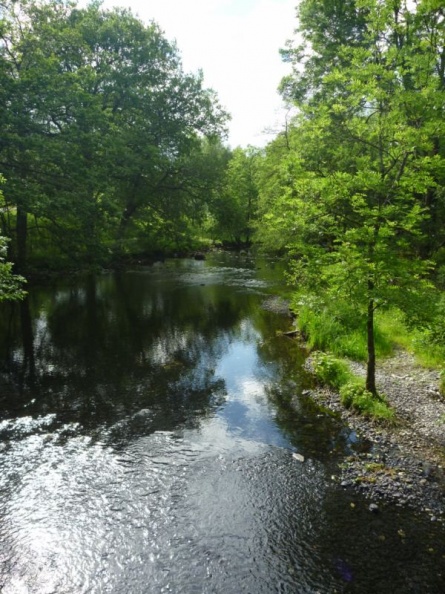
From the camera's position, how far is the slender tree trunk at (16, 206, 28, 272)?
1172 inches

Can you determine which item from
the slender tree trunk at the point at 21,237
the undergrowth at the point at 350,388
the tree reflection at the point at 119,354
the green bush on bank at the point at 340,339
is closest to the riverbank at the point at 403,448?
the undergrowth at the point at 350,388

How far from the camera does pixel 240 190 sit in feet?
207

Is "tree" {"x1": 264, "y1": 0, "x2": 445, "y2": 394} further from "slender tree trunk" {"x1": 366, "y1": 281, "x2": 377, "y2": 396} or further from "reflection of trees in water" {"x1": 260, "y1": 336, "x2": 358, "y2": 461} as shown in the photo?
"reflection of trees in water" {"x1": 260, "y1": 336, "x2": 358, "y2": 461}

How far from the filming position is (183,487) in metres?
8.00

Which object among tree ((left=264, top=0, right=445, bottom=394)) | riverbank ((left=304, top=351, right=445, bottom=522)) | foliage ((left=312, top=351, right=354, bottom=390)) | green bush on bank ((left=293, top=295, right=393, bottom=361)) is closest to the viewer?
riverbank ((left=304, top=351, right=445, bottom=522))

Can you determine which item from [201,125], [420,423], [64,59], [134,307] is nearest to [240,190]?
[201,125]

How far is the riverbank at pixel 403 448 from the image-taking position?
24.8 ft

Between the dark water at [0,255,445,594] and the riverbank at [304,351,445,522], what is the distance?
1.36ft

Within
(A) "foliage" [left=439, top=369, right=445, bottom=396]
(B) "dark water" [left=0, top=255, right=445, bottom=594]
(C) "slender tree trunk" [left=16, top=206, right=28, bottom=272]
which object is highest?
(C) "slender tree trunk" [left=16, top=206, right=28, bottom=272]

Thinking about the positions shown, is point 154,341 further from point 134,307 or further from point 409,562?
point 409,562

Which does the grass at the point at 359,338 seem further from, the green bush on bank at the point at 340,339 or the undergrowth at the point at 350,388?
the undergrowth at the point at 350,388

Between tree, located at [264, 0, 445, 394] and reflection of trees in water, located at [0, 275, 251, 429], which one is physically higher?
tree, located at [264, 0, 445, 394]

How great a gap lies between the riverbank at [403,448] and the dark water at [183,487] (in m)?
0.41

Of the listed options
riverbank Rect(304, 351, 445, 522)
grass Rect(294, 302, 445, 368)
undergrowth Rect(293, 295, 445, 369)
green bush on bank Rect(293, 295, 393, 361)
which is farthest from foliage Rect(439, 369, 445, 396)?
green bush on bank Rect(293, 295, 393, 361)
